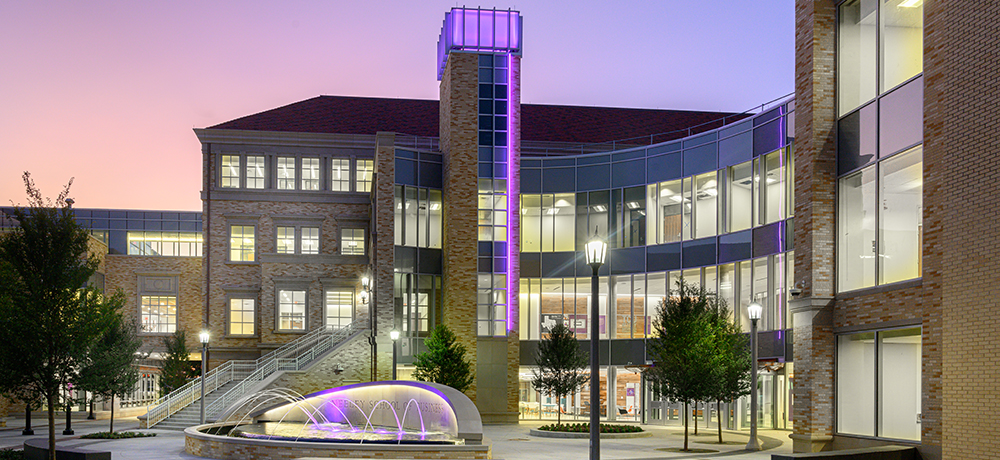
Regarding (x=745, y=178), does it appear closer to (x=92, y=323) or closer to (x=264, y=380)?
(x=264, y=380)

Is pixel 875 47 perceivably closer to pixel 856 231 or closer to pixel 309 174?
pixel 856 231

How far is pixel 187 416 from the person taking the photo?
3534cm

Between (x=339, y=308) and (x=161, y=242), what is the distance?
25263 millimetres

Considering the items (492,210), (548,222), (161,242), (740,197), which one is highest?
(740,197)

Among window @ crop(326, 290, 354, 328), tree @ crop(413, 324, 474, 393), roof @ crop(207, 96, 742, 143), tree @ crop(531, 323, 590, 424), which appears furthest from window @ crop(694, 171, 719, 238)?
window @ crop(326, 290, 354, 328)

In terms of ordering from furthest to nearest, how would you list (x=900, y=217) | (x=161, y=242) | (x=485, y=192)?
1. (x=161, y=242)
2. (x=485, y=192)
3. (x=900, y=217)

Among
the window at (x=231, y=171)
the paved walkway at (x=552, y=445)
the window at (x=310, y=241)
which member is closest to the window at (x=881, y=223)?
the paved walkway at (x=552, y=445)

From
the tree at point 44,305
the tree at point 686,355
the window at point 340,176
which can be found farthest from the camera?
the window at point 340,176

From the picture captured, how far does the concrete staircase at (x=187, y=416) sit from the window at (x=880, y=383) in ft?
80.3

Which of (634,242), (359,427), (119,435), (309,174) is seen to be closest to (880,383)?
(359,427)

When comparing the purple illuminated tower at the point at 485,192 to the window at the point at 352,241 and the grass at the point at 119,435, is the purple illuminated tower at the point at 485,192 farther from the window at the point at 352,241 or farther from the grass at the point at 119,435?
the grass at the point at 119,435

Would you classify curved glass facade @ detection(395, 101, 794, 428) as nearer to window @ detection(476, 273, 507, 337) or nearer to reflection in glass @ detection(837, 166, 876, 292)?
window @ detection(476, 273, 507, 337)

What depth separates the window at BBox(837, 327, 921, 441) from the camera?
17281mm

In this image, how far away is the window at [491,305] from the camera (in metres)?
39.8
